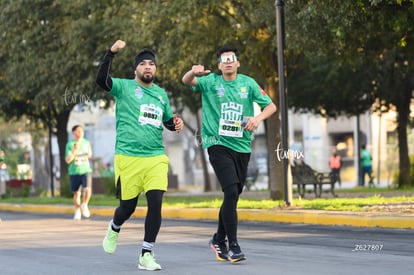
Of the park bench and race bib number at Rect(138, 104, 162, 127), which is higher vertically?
race bib number at Rect(138, 104, 162, 127)

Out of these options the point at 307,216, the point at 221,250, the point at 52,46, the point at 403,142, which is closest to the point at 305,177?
the point at 403,142

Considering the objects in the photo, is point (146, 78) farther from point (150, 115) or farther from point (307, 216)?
point (307, 216)

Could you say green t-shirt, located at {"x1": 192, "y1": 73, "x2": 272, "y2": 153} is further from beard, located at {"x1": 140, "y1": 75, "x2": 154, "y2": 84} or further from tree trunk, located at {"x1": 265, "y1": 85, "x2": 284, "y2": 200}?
tree trunk, located at {"x1": 265, "y1": 85, "x2": 284, "y2": 200}

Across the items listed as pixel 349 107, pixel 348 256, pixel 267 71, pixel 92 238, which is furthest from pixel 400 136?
pixel 348 256

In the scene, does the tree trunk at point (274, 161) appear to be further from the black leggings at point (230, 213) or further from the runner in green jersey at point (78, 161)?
the black leggings at point (230, 213)

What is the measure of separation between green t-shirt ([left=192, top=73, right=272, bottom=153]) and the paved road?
117cm

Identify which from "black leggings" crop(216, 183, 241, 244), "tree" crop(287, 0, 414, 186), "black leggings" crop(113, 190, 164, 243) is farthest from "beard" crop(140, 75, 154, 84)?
"tree" crop(287, 0, 414, 186)

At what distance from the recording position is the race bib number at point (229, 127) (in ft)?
32.1

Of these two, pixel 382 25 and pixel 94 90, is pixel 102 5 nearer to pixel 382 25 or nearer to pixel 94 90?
pixel 94 90

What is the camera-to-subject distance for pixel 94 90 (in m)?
30.3

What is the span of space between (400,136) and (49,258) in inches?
874

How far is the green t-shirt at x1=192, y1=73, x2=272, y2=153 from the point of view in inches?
386

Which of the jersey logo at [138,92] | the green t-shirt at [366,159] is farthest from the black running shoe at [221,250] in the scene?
the green t-shirt at [366,159]

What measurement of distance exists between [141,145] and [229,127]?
934mm
